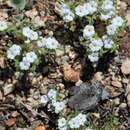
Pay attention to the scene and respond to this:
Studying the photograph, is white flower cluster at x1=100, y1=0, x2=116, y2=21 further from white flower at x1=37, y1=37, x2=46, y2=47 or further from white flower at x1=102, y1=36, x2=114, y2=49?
white flower at x1=37, y1=37, x2=46, y2=47

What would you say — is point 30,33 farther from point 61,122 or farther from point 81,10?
point 61,122

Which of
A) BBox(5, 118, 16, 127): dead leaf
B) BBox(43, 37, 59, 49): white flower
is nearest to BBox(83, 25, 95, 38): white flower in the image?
BBox(43, 37, 59, 49): white flower

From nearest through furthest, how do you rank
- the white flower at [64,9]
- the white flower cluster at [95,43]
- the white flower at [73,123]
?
the white flower at [73,123] → the white flower cluster at [95,43] → the white flower at [64,9]

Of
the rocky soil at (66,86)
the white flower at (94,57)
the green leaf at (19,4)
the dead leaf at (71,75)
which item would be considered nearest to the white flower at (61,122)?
the rocky soil at (66,86)

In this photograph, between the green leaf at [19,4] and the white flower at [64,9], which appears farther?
the green leaf at [19,4]

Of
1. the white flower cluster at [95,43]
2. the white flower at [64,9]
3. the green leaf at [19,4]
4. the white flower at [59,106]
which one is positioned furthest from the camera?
the green leaf at [19,4]

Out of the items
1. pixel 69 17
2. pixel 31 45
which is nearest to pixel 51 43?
pixel 31 45

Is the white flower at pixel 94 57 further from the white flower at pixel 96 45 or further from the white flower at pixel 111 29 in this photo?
the white flower at pixel 111 29

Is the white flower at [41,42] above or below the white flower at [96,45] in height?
above

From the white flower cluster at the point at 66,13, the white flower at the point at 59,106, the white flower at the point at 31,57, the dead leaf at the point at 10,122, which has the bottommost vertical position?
the dead leaf at the point at 10,122
